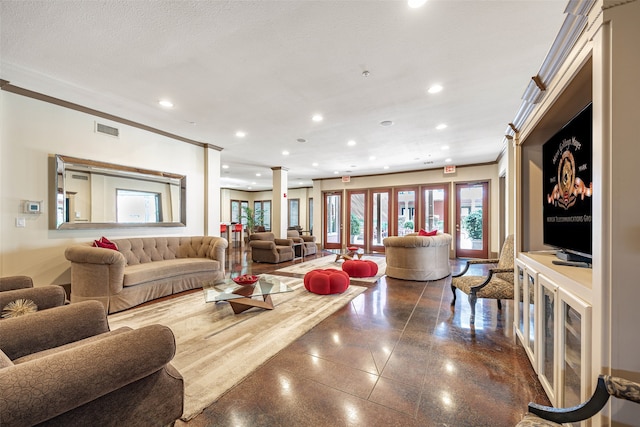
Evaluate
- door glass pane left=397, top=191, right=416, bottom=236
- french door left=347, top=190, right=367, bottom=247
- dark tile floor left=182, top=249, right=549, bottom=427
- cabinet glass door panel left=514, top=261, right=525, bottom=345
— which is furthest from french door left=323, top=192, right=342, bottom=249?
cabinet glass door panel left=514, top=261, right=525, bottom=345

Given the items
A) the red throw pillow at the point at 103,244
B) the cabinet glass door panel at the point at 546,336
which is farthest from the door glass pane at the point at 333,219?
the cabinet glass door panel at the point at 546,336

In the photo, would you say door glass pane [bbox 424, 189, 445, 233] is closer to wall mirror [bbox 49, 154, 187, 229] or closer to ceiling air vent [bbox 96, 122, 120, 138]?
wall mirror [bbox 49, 154, 187, 229]

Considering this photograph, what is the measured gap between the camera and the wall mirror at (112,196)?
358 centimetres

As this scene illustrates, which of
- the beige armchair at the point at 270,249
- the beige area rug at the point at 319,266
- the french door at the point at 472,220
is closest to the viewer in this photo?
the beige area rug at the point at 319,266

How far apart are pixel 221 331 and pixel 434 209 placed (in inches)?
291

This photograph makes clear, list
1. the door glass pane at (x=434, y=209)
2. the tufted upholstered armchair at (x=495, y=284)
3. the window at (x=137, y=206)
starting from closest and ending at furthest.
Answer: the tufted upholstered armchair at (x=495, y=284) < the window at (x=137, y=206) < the door glass pane at (x=434, y=209)

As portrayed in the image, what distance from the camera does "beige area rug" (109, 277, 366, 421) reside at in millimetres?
1854

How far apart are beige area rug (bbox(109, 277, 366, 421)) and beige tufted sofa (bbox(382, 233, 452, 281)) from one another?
1275 mm

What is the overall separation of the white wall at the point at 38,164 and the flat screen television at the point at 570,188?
5.56 m

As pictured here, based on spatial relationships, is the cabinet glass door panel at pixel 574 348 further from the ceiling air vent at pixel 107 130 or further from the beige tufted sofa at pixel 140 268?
the ceiling air vent at pixel 107 130

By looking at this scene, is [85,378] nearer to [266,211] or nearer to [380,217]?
[380,217]

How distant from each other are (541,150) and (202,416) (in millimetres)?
3307

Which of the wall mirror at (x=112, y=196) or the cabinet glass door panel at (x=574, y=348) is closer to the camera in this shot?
the cabinet glass door panel at (x=574, y=348)

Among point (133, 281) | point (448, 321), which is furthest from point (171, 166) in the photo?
point (448, 321)
